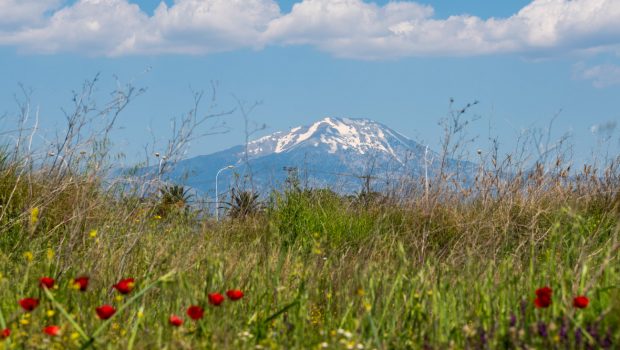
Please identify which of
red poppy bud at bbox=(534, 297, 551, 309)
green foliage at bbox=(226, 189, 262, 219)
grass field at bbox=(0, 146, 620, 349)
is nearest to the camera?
red poppy bud at bbox=(534, 297, 551, 309)

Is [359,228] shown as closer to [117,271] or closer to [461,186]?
[461,186]

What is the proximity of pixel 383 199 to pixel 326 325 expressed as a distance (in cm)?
535

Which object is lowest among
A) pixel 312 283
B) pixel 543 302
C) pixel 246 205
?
pixel 246 205

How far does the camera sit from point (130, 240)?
19.3 feet

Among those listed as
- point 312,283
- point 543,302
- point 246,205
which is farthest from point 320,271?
point 246,205

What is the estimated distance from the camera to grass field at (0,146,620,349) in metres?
3.27

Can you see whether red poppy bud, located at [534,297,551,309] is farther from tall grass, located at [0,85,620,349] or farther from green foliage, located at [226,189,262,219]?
green foliage, located at [226,189,262,219]

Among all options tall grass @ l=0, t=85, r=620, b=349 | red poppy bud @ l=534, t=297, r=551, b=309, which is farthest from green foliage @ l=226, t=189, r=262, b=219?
red poppy bud @ l=534, t=297, r=551, b=309

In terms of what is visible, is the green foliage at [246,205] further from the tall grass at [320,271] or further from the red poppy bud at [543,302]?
the red poppy bud at [543,302]

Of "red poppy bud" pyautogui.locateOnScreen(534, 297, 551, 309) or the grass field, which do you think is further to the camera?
the grass field

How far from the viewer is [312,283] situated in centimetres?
429

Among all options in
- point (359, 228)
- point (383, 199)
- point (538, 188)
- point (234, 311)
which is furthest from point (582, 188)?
point (234, 311)

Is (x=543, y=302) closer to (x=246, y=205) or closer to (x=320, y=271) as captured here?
(x=320, y=271)

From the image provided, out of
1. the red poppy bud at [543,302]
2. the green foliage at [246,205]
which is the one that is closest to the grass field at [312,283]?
the red poppy bud at [543,302]
